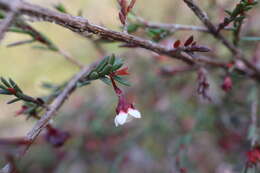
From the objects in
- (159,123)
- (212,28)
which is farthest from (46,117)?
(159,123)

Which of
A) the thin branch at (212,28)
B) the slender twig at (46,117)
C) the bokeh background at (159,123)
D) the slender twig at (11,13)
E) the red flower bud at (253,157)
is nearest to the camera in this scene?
the slender twig at (11,13)

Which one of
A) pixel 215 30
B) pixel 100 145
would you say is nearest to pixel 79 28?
pixel 215 30

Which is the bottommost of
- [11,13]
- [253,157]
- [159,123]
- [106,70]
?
[159,123]

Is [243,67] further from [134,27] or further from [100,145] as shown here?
[100,145]

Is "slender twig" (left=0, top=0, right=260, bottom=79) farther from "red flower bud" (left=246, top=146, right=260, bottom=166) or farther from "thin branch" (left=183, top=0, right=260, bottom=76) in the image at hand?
"red flower bud" (left=246, top=146, right=260, bottom=166)

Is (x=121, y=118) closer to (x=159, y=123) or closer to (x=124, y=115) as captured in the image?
(x=124, y=115)

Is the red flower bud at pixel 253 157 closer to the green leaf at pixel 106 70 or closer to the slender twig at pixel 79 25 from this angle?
the slender twig at pixel 79 25

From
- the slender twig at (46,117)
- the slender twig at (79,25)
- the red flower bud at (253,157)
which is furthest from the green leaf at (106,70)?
the red flower bud at (253,157)

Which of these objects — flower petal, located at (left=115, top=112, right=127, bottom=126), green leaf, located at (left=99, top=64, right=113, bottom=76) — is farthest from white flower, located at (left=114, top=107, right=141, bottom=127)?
green leaf, located at (left=99, top=64, right=113, bottom=76)

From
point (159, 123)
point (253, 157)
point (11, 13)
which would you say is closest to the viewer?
point (11, 13)

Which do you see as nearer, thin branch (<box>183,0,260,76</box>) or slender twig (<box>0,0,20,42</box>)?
slender twig (<box>0,0,20,42</box>)

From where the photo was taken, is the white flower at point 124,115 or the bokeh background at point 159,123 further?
the bokeh background at point 159,123
